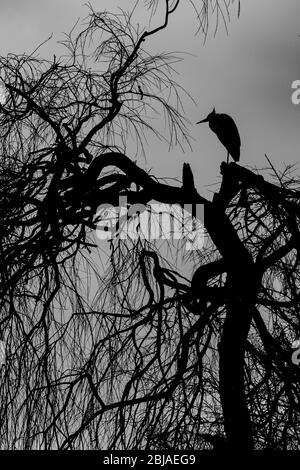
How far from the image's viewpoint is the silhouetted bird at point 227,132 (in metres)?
5.14

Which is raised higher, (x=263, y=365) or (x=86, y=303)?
(x=86, y=303)

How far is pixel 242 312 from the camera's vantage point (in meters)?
3.34

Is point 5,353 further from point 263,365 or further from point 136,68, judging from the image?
point 136,68

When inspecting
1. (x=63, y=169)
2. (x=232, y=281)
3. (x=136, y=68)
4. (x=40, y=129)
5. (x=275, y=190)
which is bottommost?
(x=232, y=281)

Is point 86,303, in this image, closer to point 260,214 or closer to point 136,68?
point 260,214

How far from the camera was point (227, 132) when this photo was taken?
16.8 ft

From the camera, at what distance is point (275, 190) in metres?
3.38

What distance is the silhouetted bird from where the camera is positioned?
5.14 meters

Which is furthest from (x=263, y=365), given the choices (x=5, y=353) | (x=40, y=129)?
(x=40, y=129)

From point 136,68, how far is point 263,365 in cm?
139

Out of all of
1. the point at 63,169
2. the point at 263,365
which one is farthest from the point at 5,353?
the point at 263,365
